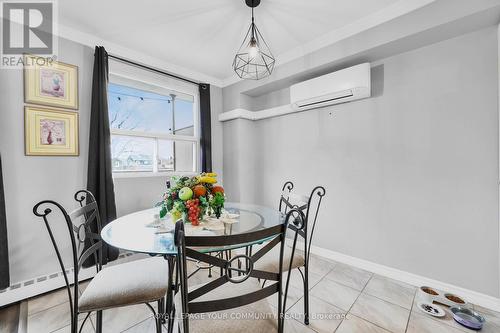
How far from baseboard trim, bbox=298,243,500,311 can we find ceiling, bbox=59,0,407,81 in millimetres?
2503

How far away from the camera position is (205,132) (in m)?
3.21

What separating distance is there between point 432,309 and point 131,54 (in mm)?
3831

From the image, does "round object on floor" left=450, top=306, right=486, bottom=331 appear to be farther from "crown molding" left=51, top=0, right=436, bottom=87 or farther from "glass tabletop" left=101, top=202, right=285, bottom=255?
"crown molding" left=51, top=0, right=436, bottom=87

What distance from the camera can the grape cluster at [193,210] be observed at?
144 centimetres

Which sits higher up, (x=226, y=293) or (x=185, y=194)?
(x=185, y=194)

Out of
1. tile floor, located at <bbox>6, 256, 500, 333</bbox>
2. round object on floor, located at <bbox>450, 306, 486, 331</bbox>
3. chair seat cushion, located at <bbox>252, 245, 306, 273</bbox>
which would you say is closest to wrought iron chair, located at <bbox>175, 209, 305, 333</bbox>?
chair seat cushion, located at <bbox>252, 245, 306, 273</bbox>

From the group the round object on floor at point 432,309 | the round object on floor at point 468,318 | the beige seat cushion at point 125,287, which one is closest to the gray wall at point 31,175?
the beige seat cushion at point 125,287

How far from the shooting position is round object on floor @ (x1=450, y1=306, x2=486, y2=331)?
1542mm

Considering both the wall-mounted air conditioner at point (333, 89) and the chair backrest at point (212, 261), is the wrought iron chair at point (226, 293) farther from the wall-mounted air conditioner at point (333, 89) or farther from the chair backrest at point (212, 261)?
the wall-mounted air conditioner at point (333, 89)

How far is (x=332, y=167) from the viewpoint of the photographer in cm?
268

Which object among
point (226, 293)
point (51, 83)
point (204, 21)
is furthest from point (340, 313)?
point (51, 83)

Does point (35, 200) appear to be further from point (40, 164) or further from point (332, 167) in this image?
point (332, 167)

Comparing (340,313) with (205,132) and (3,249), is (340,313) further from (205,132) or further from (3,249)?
(3,249)

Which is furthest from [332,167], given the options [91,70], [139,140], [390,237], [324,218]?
[91,70]
